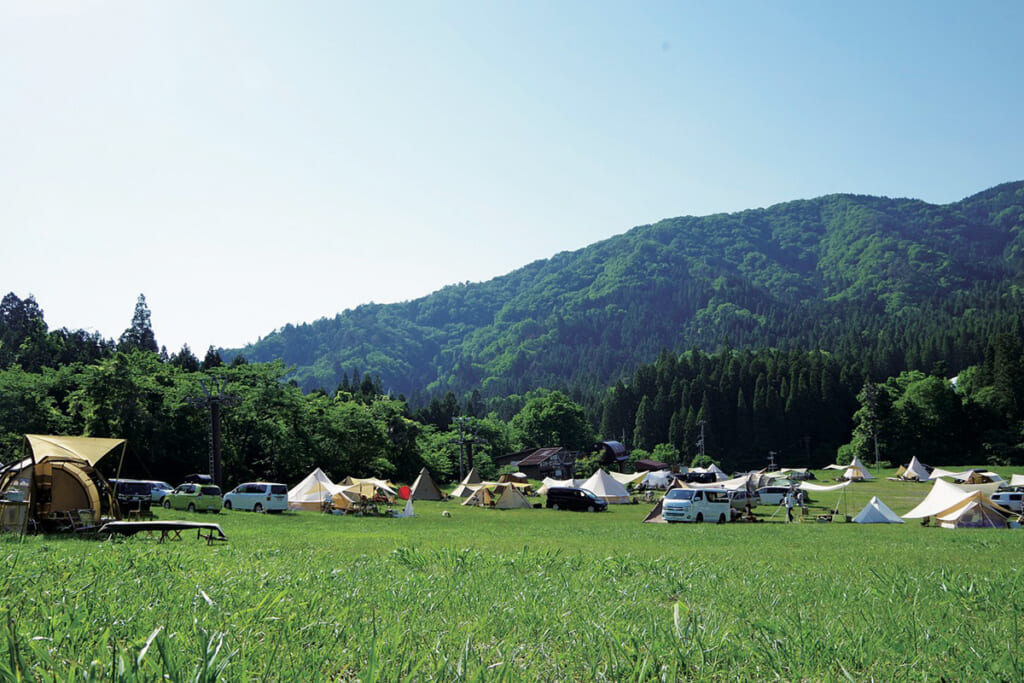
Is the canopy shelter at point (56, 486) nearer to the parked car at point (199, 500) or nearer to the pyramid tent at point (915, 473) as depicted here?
the parked car at point (199, 500)

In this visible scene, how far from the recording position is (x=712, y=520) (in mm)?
30719

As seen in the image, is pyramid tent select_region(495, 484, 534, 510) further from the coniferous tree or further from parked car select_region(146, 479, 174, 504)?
the coniferous tree

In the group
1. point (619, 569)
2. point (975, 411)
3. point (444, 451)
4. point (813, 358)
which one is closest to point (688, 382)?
point (813, 358)

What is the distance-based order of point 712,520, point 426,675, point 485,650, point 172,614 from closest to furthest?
point 426,675
point 485,650
point 172,614
point 712,520

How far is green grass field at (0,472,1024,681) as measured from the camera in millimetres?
3814

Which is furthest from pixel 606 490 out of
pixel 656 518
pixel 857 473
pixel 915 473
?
pixel 915 473

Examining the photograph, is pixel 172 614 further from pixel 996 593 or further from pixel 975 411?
pixel 975 411

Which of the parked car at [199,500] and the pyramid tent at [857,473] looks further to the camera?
the pyramid tent at [857,473]

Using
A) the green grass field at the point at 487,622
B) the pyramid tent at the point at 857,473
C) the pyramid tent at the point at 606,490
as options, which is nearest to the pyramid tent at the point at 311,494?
the pyramid tent at the point at 606,490

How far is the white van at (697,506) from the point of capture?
3048 centimetres

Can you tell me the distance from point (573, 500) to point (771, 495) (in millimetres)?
14255

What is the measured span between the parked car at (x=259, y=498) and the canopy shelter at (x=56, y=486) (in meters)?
15.2

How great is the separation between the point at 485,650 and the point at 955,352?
147 metres

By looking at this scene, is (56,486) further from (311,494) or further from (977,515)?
(977,515)
